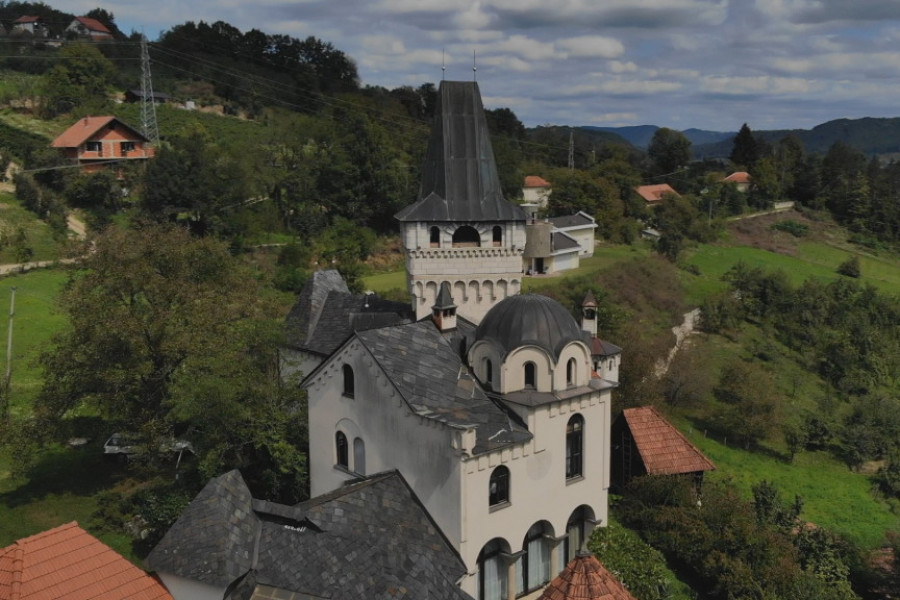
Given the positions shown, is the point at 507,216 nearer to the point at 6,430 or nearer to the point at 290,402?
the point at 290,402

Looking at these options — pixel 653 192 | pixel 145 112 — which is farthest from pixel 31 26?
pixel 653 192

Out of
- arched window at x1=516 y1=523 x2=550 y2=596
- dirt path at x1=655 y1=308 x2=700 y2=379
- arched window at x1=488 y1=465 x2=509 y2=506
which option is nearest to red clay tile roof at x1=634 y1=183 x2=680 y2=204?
dirt path at x1=655 y1=308 x2=700 y2=379

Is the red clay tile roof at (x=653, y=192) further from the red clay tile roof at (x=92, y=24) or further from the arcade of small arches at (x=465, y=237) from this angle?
the red clay tile roof at (x=92, y=24)

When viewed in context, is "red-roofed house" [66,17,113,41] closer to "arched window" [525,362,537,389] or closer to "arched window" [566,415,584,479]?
"arched window" [525,362,537,389]

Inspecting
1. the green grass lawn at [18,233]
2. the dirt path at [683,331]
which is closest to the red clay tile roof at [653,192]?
the dirt path at [683,331]

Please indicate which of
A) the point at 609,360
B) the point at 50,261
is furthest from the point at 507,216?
the point at 50,261

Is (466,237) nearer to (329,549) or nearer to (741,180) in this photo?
(329,549)
